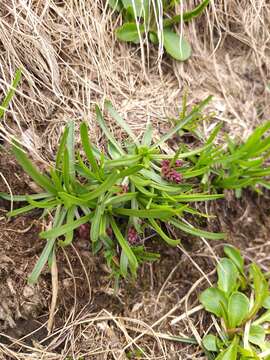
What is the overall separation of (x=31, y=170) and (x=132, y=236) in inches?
18.5

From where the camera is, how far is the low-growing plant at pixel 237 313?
81.0 inches

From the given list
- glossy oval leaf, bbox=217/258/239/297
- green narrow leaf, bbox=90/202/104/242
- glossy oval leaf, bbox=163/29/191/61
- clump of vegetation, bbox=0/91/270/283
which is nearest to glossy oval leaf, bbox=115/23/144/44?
glossy oval leaf, bbox=163/29/191/61

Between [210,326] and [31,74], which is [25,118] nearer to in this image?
[31,74]

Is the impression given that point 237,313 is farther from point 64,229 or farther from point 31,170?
point 31,170

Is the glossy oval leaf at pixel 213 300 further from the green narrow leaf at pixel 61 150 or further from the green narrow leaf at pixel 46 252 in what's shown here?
the green narrow leaf at pixel 61 150

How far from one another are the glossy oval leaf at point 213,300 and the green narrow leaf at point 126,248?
39cm

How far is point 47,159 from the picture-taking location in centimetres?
200

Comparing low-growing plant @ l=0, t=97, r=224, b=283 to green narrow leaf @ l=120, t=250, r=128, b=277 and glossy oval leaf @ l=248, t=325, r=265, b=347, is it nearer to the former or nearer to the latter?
green narrow leaf @ l=120, t=250, r=128, b=277

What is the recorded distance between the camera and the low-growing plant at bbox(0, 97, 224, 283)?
6.13ft

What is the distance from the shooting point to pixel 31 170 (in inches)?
73.7

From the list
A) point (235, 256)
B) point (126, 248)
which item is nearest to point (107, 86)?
point (126, 248)

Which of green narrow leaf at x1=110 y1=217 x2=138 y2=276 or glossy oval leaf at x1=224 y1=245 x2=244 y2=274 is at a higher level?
green narrow leaf at x1=110 y1=217 x2=138 y2=276

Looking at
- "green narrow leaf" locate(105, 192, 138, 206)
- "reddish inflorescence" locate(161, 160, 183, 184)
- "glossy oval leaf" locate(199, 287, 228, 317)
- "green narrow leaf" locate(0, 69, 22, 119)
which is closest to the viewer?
"green narrow leaf" locate(0, 69, 22, 119)

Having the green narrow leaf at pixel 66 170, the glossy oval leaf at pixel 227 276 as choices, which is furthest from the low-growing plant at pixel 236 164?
the green narrow leaf at pixel 66 170
